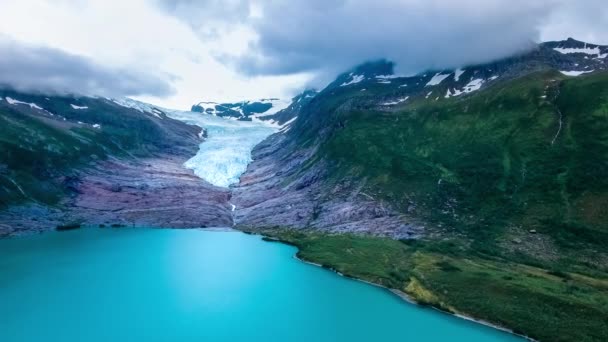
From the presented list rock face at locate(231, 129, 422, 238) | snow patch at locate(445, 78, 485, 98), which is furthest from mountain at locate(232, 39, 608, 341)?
snow patch at locate(445, 78, 485, 98)

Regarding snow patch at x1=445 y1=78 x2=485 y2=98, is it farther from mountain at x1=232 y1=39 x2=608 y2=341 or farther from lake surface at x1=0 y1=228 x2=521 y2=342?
lake surface at x1=0 y1=228 x2=521 y2=342

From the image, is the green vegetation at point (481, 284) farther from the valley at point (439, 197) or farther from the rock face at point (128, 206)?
the rock face at point (128, 206)

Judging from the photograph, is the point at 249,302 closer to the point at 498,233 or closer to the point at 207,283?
the point at 207,283

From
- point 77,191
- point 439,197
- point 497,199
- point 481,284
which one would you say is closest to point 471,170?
point 439,197

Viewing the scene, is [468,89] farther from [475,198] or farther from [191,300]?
[191,300]

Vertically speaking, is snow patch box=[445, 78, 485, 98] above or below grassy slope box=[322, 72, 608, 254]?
above

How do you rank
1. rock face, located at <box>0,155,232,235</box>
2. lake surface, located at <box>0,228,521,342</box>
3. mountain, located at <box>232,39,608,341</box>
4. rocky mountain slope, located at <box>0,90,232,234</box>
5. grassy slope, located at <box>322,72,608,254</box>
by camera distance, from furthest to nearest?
rocky mountain slope, located at <box>0,90,232,234</box> < rock face, located at <box>0,155,232,235</box> < grassy slope, located at <box>322,72,608,254</box> < mountain, located at <box>232,39,608,341</box> < lake surface, located at <box>0,228,521,342</box>
